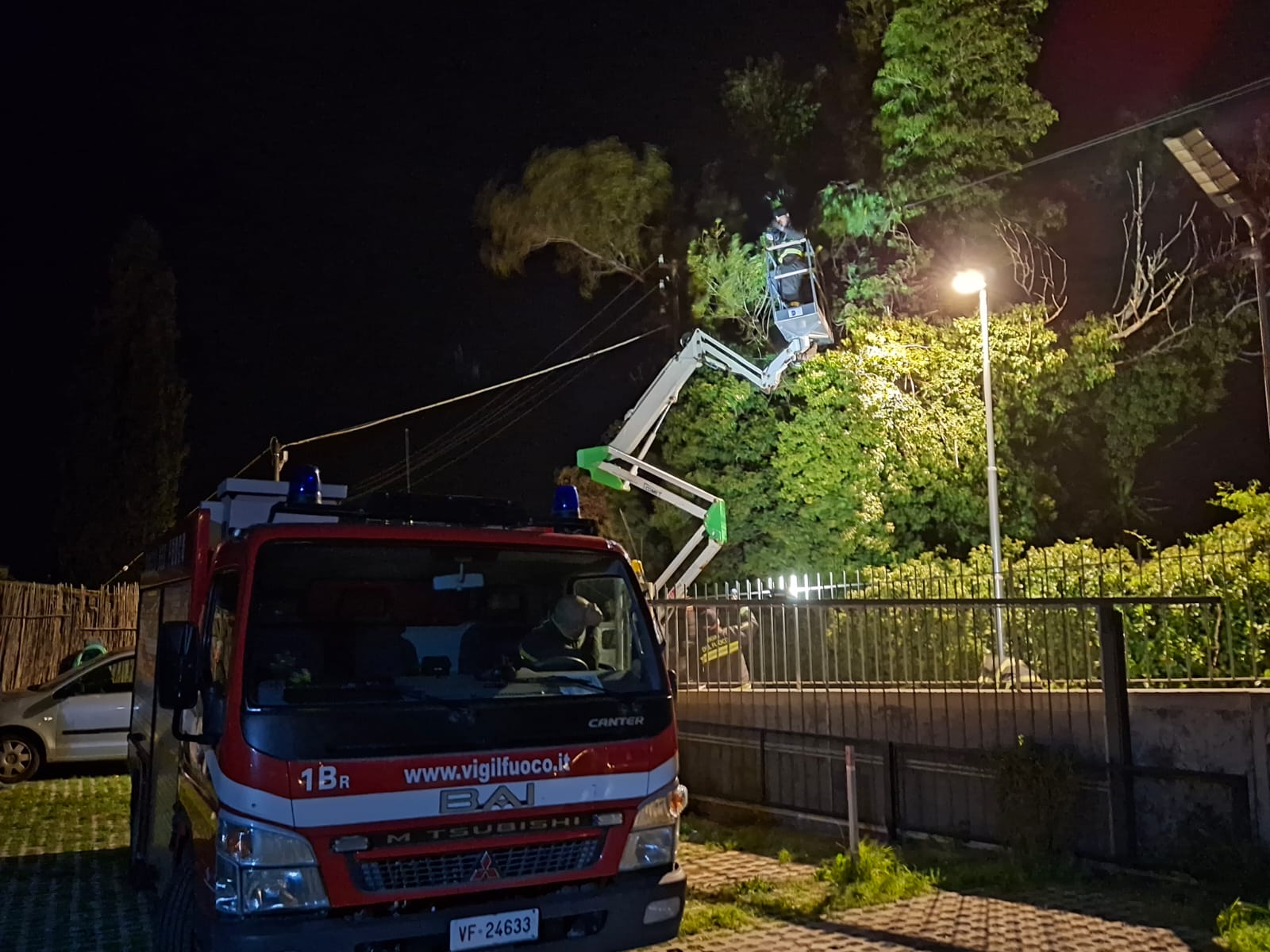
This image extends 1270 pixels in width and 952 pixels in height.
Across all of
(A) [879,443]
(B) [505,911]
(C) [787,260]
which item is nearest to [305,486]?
(B) [505,911]

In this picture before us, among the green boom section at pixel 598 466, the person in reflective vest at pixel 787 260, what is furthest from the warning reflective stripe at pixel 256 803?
the person in reflective vest at pixel 787 260

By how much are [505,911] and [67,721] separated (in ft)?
37.2

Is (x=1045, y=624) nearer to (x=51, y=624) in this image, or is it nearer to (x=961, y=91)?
(x=961, y=91)

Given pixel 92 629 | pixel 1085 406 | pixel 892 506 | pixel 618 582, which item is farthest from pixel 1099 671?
pixel 92 629

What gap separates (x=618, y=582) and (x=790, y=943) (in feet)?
7.74

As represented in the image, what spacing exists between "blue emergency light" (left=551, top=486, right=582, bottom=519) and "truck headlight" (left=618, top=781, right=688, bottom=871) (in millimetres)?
1608

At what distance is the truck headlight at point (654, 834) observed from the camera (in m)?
5.13

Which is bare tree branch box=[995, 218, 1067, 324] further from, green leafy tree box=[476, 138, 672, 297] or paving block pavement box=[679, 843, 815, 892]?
paving block pavement box=[679, 843, 815, 892]

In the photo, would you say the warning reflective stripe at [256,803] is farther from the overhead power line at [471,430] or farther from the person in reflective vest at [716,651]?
the overhead power line at [471,430]

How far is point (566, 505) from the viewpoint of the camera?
20.7ft

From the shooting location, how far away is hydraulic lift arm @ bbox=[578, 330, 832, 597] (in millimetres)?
19141

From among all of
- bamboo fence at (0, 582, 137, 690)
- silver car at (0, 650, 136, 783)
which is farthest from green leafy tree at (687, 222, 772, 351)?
silver car at (0, 650, 136, 783)

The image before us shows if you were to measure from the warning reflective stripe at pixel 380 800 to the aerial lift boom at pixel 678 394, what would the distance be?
13030 mm

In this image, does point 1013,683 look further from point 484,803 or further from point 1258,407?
point 1258,407
